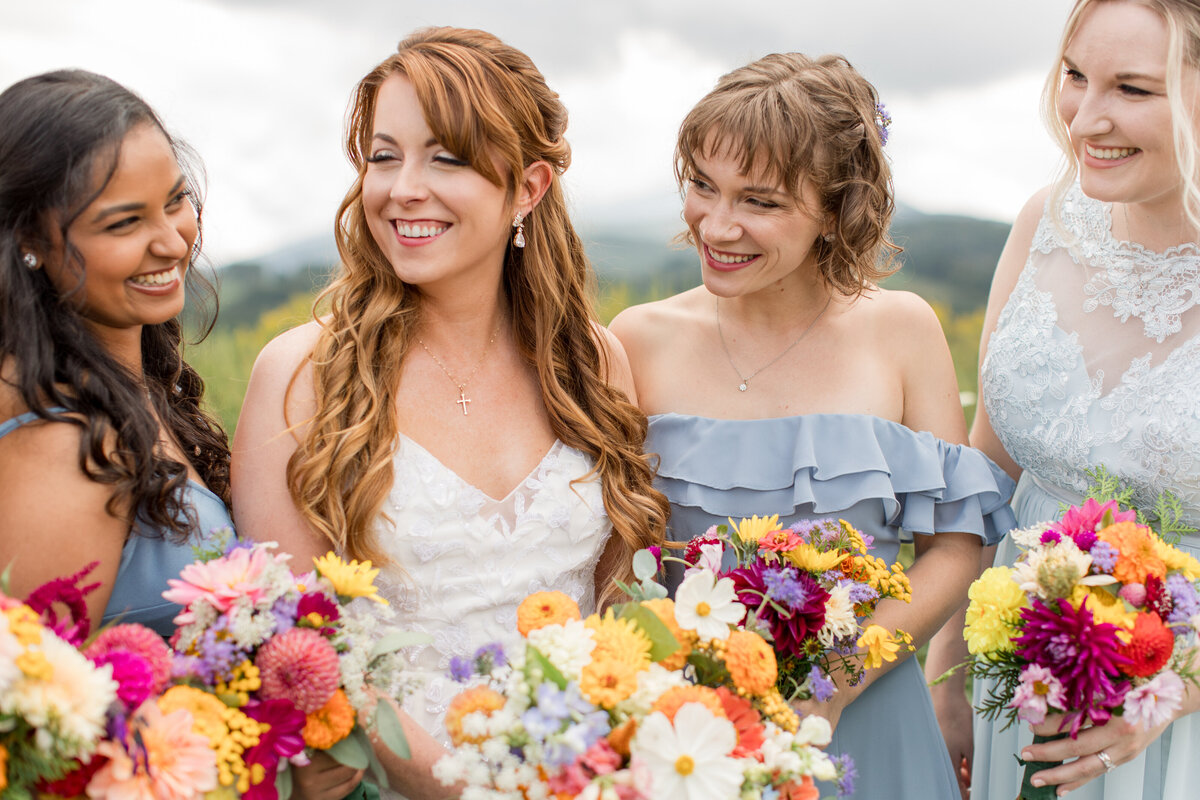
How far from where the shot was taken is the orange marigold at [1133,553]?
80.4 inches

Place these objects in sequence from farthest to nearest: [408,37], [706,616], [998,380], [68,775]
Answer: [998,380] < [408,37] < [706,616] < [68,775]

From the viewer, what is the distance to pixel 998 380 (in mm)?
3062

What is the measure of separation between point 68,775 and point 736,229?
2150 millimetres

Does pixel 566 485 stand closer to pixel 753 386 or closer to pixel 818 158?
pixel 753 386

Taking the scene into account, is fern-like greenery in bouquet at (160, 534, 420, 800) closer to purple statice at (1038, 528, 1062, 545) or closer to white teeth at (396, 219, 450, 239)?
white teeth at (396, 219, 450, 239)

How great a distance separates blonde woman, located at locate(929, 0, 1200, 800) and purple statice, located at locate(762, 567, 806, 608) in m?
0.76

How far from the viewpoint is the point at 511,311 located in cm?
311

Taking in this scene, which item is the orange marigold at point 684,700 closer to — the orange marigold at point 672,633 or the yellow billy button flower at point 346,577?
the orange marigold at point 672,633

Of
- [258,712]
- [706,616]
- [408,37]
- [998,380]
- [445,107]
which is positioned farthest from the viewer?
[998,380]

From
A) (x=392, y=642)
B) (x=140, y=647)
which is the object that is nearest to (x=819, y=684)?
(x=392, y=642)

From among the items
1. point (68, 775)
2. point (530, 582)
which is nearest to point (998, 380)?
point (530, 582)

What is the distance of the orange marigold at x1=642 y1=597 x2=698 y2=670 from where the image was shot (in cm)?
177

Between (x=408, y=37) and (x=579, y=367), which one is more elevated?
(x=408, y=37)

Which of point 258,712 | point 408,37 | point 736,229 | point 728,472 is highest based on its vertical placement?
point 408,37
